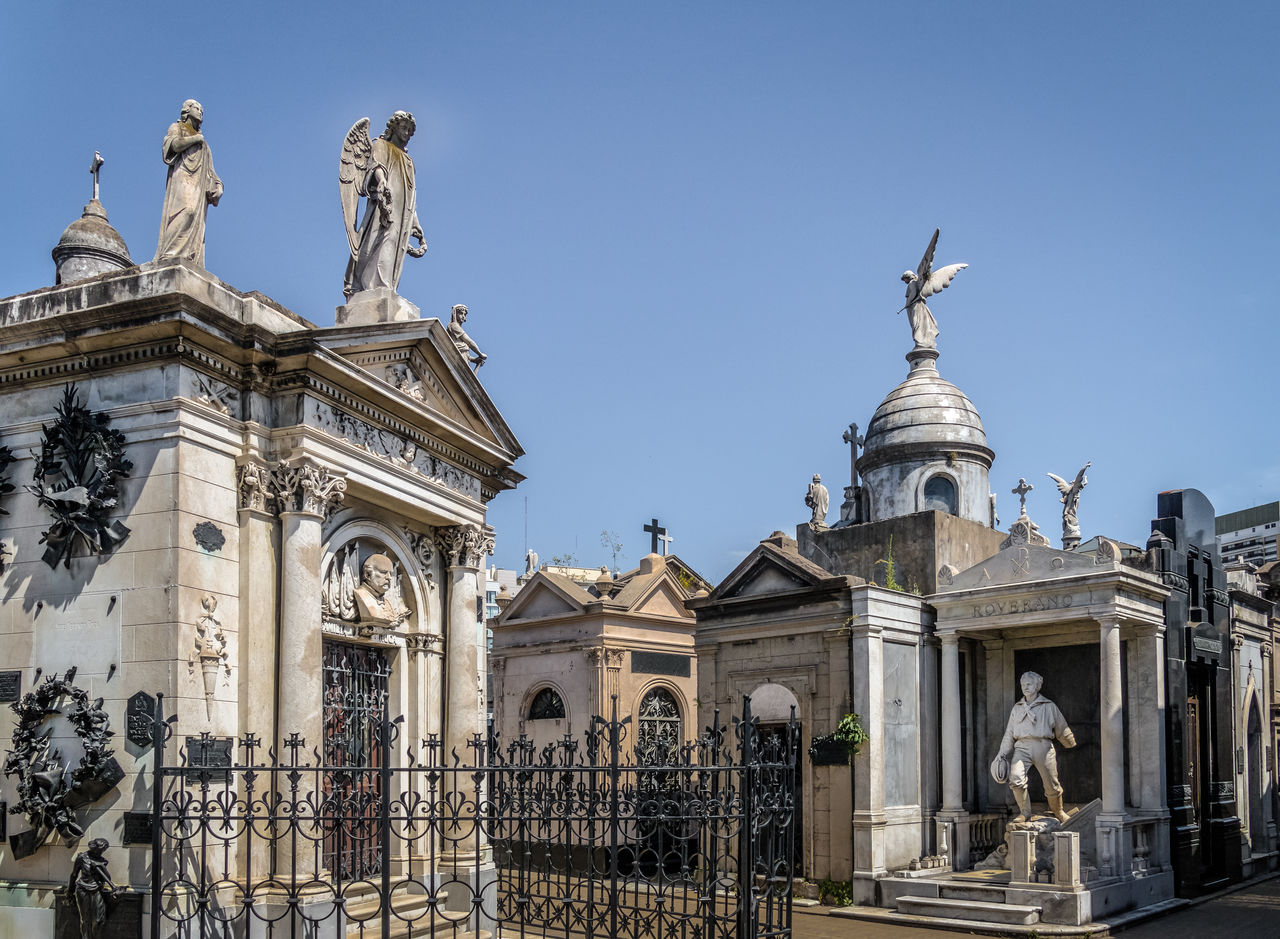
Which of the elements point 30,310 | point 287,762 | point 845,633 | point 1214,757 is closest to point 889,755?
point 845,633

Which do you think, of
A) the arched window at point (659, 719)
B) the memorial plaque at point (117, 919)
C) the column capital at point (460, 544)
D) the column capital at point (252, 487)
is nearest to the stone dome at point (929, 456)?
the arched window at point (659, 719)

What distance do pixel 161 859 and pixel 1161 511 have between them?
54.9 feet

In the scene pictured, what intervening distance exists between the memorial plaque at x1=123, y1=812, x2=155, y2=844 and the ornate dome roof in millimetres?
15935

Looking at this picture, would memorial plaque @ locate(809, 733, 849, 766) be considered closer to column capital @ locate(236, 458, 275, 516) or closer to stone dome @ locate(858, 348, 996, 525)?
stone dome @ locate(858, 348, 996, 525)

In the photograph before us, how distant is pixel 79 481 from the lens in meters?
9.52

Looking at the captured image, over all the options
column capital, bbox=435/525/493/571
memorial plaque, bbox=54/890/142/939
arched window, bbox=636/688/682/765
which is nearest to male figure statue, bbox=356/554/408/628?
column capital, bbox=435/525/493/571

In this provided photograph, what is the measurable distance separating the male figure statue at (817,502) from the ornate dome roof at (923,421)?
129 cm

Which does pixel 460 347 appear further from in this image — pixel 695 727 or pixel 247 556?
pixel 695 727

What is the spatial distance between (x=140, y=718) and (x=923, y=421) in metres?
16.0

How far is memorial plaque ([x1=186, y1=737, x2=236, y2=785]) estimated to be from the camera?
8.97 meters

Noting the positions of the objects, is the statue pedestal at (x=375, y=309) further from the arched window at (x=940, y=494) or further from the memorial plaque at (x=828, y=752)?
the arched window at (x=940, y=494)

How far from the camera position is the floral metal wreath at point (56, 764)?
29.2ft

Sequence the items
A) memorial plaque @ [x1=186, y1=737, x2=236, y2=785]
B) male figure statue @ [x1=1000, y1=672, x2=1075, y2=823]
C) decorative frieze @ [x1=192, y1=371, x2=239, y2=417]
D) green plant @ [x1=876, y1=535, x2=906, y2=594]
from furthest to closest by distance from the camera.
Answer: green plant @ [x1=876, y1=535, x2=906, y2=594]
male figure statue @ [x1=1000, y1=672, x2=1075, y2=823]
decorative frieze @ [x1=192, y1=371, x2=239, y2=417]
memorial plaque @ [x1=186, y1=737, x2=236, y2=785]

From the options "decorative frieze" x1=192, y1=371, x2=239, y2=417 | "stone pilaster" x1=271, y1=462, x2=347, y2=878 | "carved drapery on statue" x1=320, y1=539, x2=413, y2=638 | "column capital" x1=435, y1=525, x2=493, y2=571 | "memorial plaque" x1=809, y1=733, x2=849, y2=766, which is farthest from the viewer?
"memorial plaque" x1=809, y1=733, x2=849, y2=766
